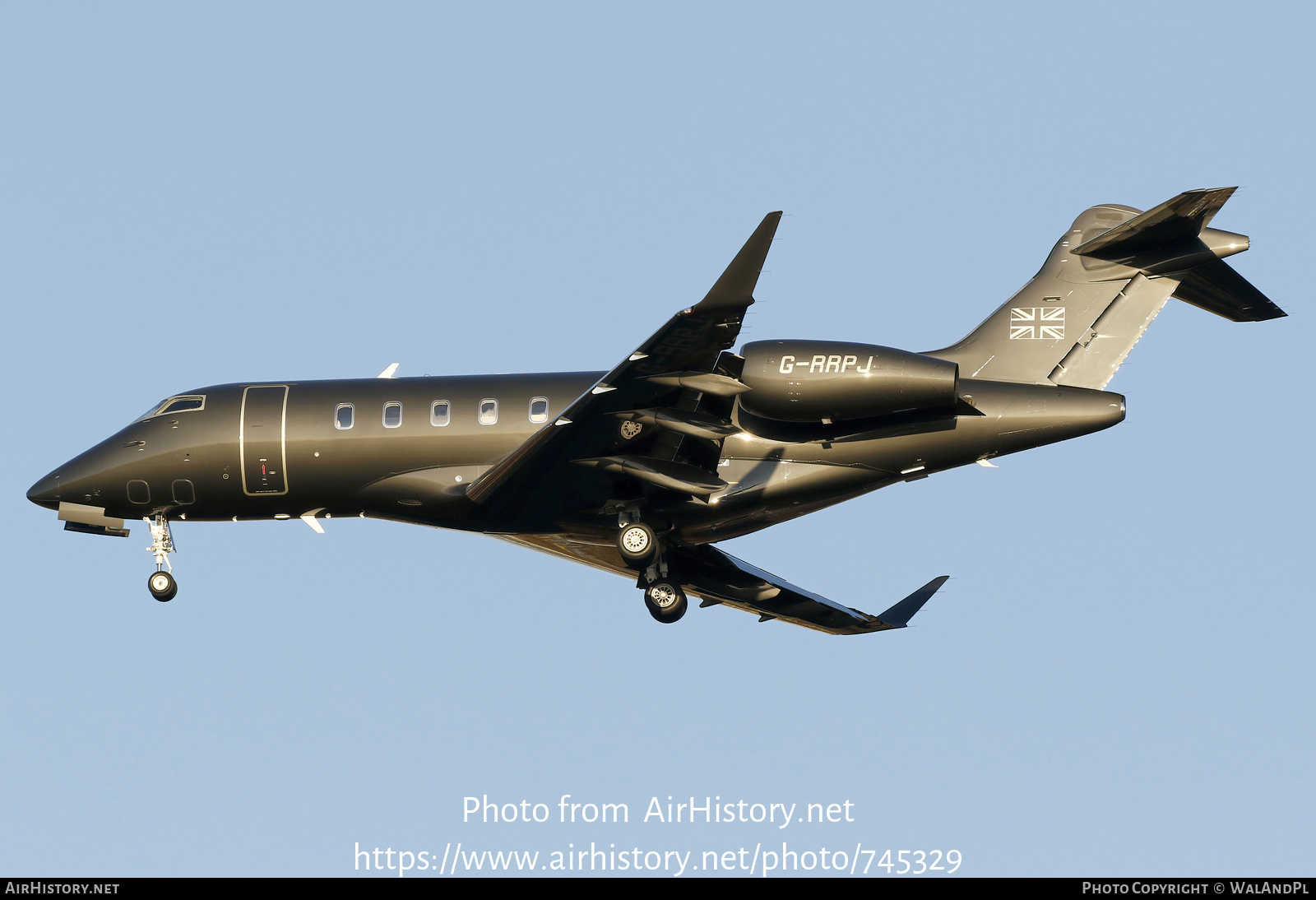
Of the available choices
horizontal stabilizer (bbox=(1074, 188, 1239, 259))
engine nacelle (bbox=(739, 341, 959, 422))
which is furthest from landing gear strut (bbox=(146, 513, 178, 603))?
horizontal stabilizer (bbox=(1074, 188, 1239, 259))

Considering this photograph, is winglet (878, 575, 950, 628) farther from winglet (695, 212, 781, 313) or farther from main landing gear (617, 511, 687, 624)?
winglet (695, 212, 781, 313)

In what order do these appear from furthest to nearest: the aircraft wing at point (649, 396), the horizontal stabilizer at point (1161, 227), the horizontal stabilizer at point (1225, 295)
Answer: the horizontal stabilizer at point (1225, 295), the horizontal stabilizer at point (1161, 227), the aircraft wing at point (649, 396)

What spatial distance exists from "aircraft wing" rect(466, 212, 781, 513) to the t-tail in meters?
5.46

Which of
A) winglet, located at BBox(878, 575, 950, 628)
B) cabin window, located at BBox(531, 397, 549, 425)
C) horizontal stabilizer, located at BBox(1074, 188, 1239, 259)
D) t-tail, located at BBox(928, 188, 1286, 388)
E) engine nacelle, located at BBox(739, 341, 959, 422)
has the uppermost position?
horizontal stabilizer, located at BBox(1074, 188, 1239, 259)

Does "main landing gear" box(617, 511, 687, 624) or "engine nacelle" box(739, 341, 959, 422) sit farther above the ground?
"engine nacelle" box(739, 341, 959, 422)

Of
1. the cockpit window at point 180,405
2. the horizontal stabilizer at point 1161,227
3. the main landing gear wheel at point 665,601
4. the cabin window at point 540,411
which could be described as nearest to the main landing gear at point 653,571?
the main landing gear wheel at point 665,601

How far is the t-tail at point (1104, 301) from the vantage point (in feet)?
75.6

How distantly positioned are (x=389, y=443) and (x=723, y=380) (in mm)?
6227

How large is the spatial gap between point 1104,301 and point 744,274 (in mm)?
7599

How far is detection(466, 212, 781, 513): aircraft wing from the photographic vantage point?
19.1m

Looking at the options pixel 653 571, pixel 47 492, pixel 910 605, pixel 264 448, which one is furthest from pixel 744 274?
pixel 47 492

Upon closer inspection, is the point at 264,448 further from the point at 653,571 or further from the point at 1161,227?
the point at 1161,227

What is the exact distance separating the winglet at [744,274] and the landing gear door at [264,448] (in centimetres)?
834

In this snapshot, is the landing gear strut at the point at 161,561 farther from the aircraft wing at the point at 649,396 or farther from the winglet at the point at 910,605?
the winglet at the point at 910,605
